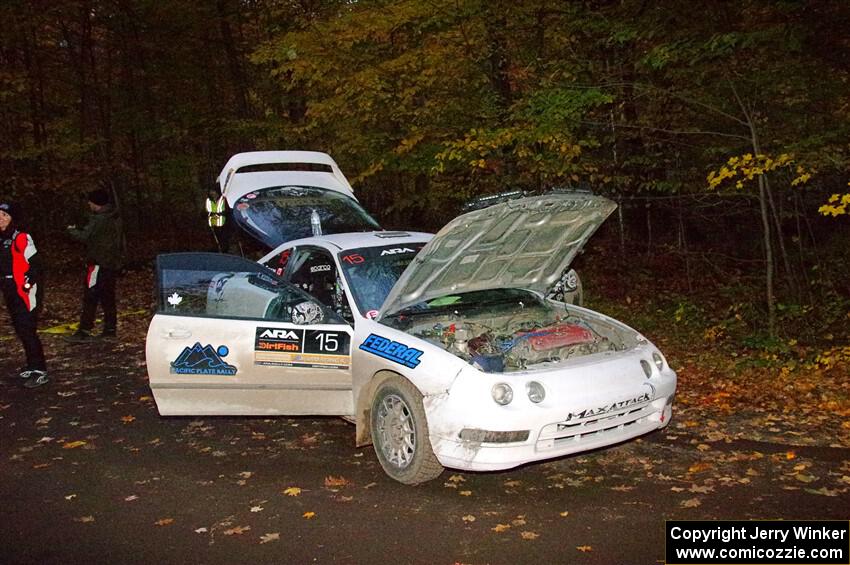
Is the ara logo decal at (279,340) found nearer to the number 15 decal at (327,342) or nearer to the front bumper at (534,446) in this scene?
the number 15 decal at (327,342)

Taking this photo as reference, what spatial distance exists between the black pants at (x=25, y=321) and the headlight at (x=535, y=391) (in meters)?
5.71

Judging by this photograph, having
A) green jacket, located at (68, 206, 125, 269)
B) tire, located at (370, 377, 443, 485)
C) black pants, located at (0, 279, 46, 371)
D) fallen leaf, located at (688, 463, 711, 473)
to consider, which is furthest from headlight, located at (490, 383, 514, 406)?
green jacket, located at (68, 206, 125, 269)

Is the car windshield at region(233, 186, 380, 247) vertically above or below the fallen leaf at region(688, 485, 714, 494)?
above

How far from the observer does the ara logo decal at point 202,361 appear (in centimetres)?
566

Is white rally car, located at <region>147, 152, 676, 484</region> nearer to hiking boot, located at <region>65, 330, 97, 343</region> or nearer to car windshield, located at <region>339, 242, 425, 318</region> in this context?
car windshield, located at <region>339, 242, 425, 318</region>

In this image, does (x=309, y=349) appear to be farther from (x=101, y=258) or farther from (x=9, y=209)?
(x=101, y=258)

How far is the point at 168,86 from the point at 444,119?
12.0 metres

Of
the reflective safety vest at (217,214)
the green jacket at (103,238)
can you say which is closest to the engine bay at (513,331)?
the green jacket at (103,238)

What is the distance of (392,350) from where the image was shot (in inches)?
200

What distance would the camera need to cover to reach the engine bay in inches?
204

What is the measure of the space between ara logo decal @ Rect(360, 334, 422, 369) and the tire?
0.15m
